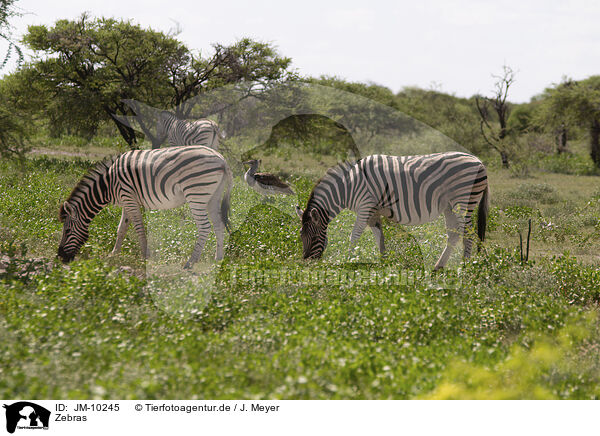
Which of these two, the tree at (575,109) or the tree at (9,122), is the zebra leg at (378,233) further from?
the tree at (575,109)

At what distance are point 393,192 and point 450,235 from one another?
1.35m

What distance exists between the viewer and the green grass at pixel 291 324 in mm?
4305

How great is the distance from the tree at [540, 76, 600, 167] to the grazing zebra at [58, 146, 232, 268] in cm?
3058

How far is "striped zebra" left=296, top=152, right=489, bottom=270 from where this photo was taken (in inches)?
336

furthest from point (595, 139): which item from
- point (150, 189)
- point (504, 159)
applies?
point (150, 189)

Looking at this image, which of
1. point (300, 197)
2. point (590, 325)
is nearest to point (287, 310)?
point (590, 325)

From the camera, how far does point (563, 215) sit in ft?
46.8

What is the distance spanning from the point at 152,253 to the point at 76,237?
4.33 ft

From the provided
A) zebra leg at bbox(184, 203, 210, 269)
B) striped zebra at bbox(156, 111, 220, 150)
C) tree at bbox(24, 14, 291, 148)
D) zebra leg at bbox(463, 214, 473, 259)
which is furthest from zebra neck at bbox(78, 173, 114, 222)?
tree at bbox(24, 14, 291, 148)
